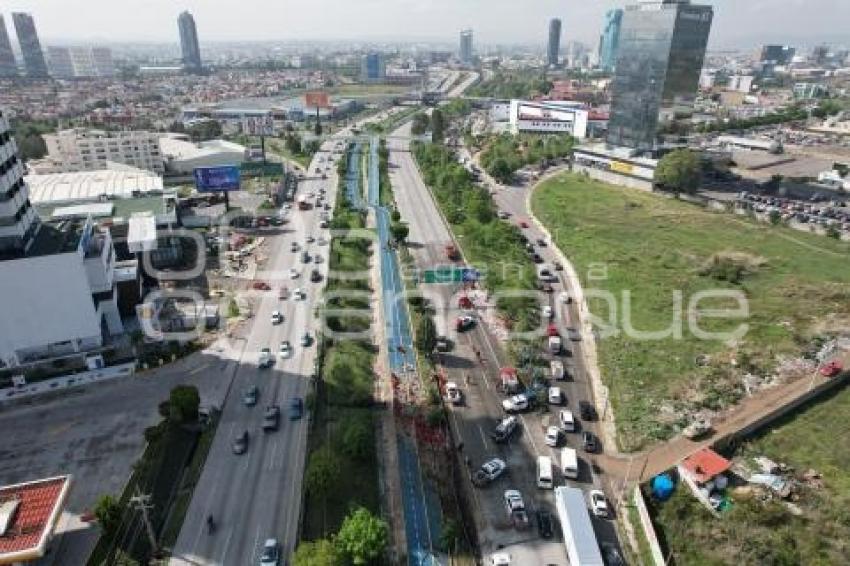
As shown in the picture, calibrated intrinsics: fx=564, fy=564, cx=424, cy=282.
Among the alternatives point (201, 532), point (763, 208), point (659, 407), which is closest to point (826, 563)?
point (659, 407)

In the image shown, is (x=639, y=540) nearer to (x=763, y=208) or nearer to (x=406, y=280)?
(x=406, y=280)

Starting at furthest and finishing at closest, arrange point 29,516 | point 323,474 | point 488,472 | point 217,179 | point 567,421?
point 217,179 < point 567,421 < point 488,472 < point 323,474 < point 29,516

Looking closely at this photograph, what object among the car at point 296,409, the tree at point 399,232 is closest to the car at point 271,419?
the car at point 296,409

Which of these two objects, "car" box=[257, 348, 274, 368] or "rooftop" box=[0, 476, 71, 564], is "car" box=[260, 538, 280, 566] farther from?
"car" box=[257, 348, 274, 368]

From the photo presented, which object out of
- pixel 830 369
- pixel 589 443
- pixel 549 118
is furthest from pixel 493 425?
pixel 549 118

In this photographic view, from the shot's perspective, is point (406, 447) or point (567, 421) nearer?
point (406, 447)

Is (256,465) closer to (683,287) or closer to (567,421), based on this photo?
(567,421)

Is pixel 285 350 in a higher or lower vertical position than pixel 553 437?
higher
